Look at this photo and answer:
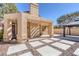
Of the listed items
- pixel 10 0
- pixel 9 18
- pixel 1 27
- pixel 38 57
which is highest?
pixel 10 0

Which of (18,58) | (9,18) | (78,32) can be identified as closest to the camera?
(18,58)

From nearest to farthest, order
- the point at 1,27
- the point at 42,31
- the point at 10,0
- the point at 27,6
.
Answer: the point at 10,0, the point at 1,27, the point at 27,6, the point at 42,31

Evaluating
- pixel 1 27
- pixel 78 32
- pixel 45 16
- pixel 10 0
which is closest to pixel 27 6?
pixel 45 16

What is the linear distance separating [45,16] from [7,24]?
663 centimetres

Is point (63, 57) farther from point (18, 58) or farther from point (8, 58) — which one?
point (8, 58)

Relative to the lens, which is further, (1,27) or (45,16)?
(45,16)

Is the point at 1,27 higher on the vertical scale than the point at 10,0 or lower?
lower

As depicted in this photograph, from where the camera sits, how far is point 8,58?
695 centimetres

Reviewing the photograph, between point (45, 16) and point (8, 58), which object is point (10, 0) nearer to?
point (8, 58)

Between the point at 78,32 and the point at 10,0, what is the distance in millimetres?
17172

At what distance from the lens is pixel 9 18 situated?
13.2m

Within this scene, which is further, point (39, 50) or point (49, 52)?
point (39, 50)

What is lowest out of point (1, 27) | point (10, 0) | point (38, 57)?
point (38, 57)

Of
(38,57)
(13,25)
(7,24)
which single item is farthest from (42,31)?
(38,57)
